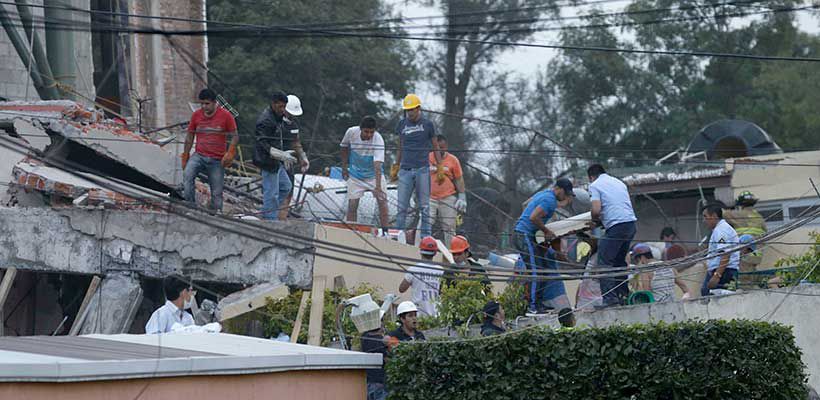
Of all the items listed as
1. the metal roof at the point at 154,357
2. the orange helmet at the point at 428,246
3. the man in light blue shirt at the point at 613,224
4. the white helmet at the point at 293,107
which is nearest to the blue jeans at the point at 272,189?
the white helmet at the point at 293,107

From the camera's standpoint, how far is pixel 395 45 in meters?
36.2

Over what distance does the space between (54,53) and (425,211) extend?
690 centimetres

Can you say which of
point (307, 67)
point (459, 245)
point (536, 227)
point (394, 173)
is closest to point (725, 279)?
point (536, 227)

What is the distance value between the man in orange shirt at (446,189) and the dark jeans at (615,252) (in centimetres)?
352

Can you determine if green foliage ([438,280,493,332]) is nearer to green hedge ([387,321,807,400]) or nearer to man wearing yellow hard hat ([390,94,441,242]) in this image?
man wearing yellow hard hat ([390,94,441,242])

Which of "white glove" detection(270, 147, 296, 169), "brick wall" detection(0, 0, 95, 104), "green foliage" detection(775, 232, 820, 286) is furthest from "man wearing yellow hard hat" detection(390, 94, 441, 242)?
"brick wall" detection(0, 0, 95, 104)

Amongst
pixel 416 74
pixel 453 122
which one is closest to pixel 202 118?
pixel 453 122

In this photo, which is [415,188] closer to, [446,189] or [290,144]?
[446,189]

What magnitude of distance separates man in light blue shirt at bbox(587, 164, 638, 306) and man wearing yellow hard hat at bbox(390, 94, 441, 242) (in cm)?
281

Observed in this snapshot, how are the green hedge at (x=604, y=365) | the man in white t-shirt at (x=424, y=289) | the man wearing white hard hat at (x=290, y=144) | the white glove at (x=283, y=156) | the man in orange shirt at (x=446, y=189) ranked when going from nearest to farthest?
the green hedge at (x=604, y=365)
the man in white t-shirt at (x=424, y=289)
the white glove at (x=283, y=156)
the man wearing white hard hat at (x=290, y=144)
the man in orange shirt at (x=446, y=189)

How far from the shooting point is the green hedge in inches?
357

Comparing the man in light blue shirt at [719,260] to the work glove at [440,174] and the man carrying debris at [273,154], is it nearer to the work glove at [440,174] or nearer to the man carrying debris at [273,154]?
the work glove at [440,174]

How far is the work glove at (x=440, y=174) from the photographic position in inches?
611

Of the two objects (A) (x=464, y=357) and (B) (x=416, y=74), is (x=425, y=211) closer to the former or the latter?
(A) (x=464, y=357)
